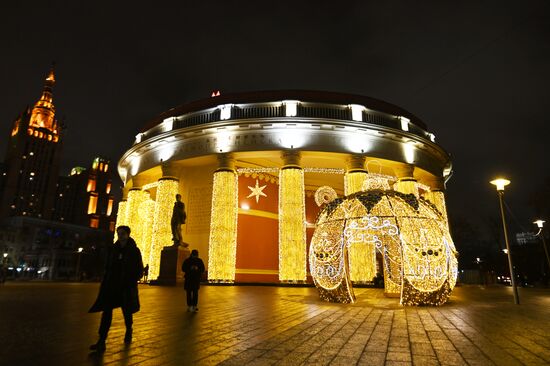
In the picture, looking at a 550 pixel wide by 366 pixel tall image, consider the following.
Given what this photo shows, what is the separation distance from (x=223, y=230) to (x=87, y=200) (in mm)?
103000

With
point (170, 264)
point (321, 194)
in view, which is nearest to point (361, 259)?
point (321, 194)

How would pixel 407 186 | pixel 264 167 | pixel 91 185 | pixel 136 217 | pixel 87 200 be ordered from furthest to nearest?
pixel 91 185 → pixel 87 200 → pixel 136 217 → pixel 264 167 → pixel 407 186

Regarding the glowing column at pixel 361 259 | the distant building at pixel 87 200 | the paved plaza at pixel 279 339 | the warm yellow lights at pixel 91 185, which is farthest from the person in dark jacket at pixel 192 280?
the warm yellow lights at pixel 91 185

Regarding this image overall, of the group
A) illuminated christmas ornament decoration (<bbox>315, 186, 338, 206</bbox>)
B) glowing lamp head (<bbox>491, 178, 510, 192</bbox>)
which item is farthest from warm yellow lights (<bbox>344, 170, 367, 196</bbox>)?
glowing lamp head (<bbox>491, 178, 510, 192</bbox>)

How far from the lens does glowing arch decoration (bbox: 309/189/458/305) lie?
9.42 meters

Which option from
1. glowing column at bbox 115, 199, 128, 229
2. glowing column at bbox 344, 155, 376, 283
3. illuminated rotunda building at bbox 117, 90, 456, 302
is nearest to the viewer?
glowing column at bbox 344, 155, 376, 283

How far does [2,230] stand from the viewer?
65.6m

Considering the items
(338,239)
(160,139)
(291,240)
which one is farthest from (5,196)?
(338,239)

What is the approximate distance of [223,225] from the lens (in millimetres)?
20109

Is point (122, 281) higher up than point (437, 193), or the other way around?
point (437, 193)

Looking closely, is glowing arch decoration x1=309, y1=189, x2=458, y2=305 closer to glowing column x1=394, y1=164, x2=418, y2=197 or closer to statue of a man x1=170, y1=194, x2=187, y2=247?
statue of a man x1=170, y1=194, x2=187, y2=247

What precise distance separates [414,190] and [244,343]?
807 inches

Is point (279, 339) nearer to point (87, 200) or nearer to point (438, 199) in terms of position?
point (438, 199)

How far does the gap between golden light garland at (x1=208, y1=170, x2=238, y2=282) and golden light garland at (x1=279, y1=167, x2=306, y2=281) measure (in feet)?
9.48
